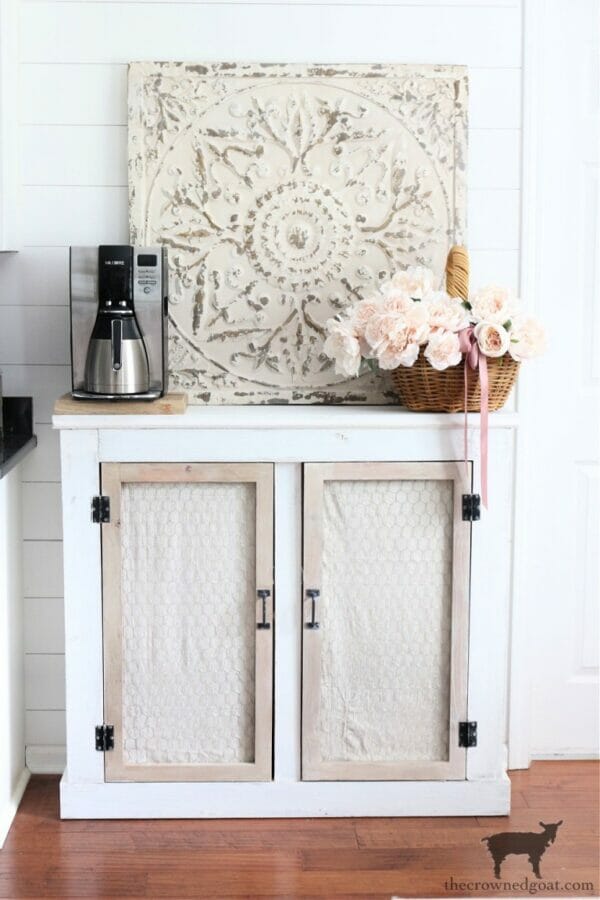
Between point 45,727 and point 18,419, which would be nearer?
point 18,419

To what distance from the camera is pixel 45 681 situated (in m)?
3.10

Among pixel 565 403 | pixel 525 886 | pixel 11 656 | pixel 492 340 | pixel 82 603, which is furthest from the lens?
pixel 565 403

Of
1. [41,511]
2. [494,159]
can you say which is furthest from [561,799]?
[494,159]

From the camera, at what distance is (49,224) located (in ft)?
9.72

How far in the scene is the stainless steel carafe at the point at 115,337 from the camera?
273cm

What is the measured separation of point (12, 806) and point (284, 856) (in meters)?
0.69

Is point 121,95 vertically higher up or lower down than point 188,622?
higher up

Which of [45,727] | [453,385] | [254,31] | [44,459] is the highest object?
[254,31]

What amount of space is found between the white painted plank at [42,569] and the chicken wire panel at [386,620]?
741 mm

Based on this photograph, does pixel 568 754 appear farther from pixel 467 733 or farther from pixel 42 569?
pixel 42 569

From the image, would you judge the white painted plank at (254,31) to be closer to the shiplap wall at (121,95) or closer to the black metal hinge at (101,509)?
the shiplap wall at (121,95)

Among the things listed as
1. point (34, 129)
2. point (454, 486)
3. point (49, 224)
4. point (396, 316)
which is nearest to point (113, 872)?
point (454, 486)

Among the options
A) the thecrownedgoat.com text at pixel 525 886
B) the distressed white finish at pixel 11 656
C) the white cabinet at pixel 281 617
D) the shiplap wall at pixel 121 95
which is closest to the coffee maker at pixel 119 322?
the white cabinet at pixel 281 617

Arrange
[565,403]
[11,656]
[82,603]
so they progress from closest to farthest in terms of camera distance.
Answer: [82,603]
[11,656]
[565,403]
